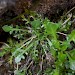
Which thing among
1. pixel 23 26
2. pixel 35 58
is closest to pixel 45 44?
pixel 35 58

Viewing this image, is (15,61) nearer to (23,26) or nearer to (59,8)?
(23,26)

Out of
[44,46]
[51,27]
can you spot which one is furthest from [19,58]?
[51,27]

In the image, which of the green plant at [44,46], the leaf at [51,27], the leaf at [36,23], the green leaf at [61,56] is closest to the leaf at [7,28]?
the green plant at [44,46]

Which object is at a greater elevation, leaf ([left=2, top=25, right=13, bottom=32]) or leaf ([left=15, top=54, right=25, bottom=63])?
leaf ([left=2, top=25, right=13, bottom=32])

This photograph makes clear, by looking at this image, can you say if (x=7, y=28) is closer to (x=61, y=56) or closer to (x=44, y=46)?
(x=44, y=46)

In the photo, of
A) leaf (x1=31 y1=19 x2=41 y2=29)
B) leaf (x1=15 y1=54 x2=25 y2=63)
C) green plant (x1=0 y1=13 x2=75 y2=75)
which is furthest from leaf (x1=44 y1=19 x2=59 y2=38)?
leaf (x1=15 y1=54 x2=25 y2=63)

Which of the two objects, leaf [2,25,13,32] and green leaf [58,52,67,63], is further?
leaf [2,25,13,32]

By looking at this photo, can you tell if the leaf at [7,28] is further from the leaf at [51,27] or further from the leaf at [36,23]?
the leaf at [51,27]

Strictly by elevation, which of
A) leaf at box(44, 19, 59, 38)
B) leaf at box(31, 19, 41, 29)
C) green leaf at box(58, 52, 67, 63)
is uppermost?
leaf at box(31, 19, 41, 29)

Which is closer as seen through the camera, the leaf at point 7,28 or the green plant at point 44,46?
the green plant at point 44,46

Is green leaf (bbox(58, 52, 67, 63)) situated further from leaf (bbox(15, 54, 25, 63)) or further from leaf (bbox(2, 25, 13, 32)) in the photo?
leaf (bbox(2, 25, 13, 32))

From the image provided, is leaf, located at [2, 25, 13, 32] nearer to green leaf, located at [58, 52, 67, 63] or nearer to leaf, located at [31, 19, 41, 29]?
leaf, located at [31, 19, 41, 29]
